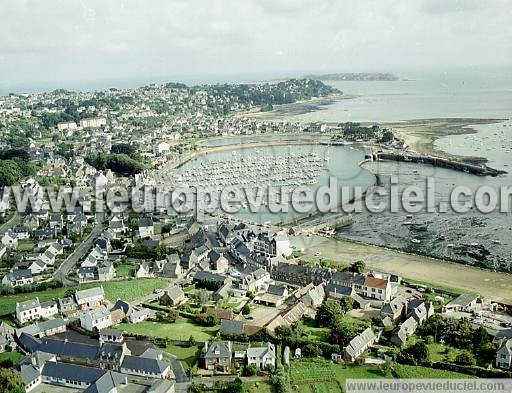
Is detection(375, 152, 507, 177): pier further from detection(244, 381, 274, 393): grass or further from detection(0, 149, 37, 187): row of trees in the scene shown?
detection(244, 381, 274, 393): grass

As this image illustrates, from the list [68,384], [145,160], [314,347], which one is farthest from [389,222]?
[145,160]

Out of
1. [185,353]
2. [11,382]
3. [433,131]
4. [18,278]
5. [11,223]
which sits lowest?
[185,353]

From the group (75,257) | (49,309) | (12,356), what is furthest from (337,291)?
(75,257)

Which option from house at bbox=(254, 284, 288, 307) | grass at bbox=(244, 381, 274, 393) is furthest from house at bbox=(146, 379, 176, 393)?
house at bbox=(254, 284, 288, 307)

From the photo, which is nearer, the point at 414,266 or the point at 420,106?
the point at 414,266

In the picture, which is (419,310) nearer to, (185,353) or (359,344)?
(359,344)

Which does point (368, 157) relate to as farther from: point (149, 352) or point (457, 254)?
point (149, 352)
